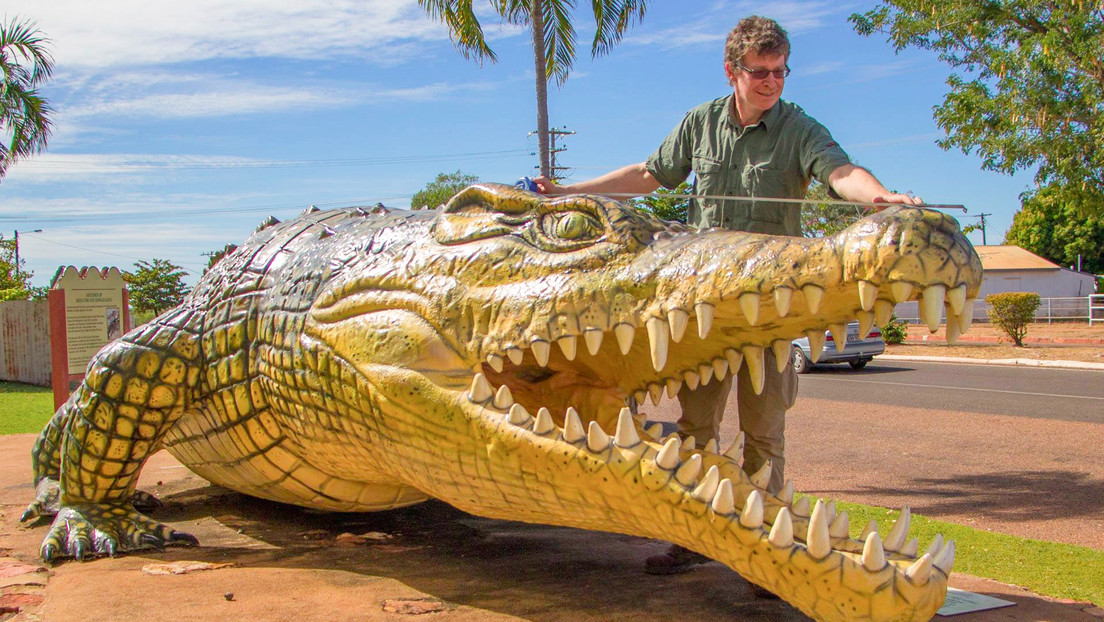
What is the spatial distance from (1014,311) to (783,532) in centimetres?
2234

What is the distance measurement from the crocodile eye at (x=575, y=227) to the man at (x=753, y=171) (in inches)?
26.2

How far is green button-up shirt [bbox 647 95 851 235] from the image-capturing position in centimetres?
372

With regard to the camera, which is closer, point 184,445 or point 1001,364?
point 184,445

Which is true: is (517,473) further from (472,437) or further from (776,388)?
(776,388)

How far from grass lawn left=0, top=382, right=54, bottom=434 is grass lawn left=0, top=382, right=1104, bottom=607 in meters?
9.06

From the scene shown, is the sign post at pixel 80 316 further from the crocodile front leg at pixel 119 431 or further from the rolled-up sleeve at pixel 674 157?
the rolled-up sleeve at pixel 674 157

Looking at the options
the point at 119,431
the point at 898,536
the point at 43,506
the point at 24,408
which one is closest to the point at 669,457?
the point at 898,536

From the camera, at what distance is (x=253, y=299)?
3.78m

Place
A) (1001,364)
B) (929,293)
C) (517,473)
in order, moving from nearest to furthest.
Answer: (929,293), (517,473), (1001,364)

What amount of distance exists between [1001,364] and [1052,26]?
22.8 ft

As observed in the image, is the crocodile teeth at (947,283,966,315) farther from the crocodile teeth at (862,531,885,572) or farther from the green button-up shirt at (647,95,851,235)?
the green button-up shirt at (647,95,851,235)

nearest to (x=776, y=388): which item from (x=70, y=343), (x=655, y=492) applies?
(x=655, y=492)

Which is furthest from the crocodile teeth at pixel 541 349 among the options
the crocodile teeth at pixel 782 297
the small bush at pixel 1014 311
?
the small bush at pixel 1014 311

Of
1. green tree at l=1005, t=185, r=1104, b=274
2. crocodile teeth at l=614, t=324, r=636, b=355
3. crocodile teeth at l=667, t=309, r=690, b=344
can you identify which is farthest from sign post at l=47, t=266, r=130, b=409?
green tree at l=1005, t=185, r=1104, b=274
